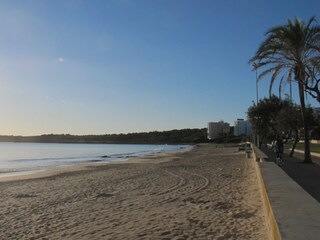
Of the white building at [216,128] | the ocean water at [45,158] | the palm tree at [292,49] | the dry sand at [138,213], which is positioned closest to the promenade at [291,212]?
the dry sand at [138,213]

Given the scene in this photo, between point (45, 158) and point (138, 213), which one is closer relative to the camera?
point (138, 213)

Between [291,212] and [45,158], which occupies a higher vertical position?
[45,158]

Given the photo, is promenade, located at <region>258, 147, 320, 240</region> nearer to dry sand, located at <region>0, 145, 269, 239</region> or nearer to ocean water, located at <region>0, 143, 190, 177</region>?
dry sand, located at <region>0, 145, 269, 239</region>

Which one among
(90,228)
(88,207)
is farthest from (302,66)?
(90,228)

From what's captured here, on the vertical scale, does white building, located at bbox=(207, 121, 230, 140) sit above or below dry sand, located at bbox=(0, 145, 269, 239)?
above

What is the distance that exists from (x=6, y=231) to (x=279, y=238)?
6154 mm

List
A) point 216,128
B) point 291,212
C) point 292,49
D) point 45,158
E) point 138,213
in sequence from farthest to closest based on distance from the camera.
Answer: point 216,128, point 45,158, point 292,49, point 138,213, point 291,212

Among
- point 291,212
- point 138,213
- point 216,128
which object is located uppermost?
point 216,128

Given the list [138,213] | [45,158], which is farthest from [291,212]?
[45,158]

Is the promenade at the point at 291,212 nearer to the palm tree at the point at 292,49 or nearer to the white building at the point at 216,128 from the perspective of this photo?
the palm tree at the point at 292,49

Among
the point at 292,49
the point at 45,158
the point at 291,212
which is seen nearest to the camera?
the point at 291,212

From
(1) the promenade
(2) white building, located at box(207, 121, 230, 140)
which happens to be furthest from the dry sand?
(2) white building, located at box(207, 121, 230, 140)

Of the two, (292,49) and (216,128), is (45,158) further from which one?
(216,128)

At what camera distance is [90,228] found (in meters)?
9.31
